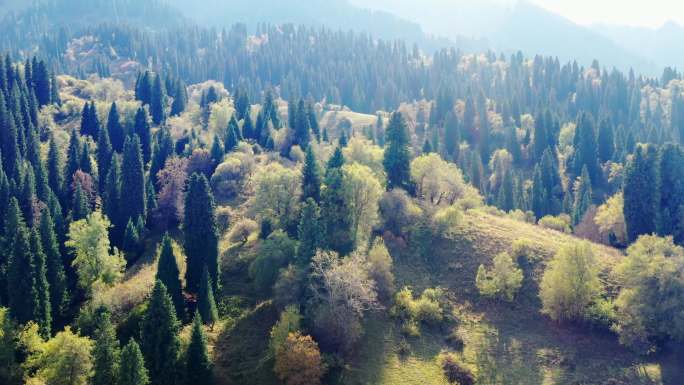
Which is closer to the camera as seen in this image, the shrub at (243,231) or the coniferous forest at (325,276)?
the coniferous forest at (325,276)

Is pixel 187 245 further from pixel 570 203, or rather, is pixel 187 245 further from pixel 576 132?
pixel 576 132

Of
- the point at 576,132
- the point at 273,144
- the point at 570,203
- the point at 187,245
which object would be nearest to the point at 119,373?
the point at 187,245

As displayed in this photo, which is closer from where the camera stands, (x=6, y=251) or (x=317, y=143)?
(x=6, y=251)

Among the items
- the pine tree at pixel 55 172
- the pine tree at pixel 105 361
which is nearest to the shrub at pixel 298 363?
the pine tree at pixel 105 361

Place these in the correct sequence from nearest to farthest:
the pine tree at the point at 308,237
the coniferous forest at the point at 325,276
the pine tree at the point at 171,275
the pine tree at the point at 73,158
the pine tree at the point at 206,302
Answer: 1. the coniferous forest at the point at 325,276
2. the pine tree at the point at 206,302
3. the pine tree at the point at 308,237
4. the pine tree at the point at 171,275
5. the pine tree at the point at 73,158

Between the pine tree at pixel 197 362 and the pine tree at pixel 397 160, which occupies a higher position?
the pine tree at pixel 397 160

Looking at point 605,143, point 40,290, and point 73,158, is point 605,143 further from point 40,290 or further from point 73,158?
point 40,290

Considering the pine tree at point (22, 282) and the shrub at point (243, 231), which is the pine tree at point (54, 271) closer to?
the pine tree at point (22, 282)
